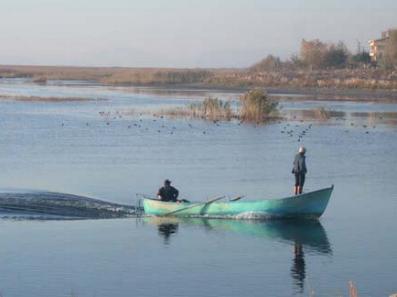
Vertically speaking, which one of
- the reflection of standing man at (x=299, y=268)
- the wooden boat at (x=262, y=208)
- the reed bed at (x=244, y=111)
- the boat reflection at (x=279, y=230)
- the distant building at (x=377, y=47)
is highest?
the distant building at (x=377, y=47)

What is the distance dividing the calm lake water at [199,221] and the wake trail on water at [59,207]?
0.66m

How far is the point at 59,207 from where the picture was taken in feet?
84.3

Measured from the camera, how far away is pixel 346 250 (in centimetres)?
2117

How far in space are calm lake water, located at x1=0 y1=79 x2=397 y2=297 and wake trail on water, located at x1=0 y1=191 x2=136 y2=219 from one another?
2.17 ft

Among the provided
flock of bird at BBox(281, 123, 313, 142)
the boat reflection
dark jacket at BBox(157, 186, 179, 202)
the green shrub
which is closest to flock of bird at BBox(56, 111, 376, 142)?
flock of bird at BBox(281, 123, 313, 142)

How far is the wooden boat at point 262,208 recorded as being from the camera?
79.0 ft

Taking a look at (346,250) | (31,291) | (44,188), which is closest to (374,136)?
(44,188)

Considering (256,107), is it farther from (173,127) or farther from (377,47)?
A: (377,47)

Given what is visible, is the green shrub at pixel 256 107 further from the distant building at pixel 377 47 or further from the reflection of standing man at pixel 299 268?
the distant building at pixel 377 47

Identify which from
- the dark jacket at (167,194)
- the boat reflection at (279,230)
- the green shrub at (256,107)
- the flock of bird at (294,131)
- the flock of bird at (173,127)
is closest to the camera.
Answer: the boat reflection at (279,230)

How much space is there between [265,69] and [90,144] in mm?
84137

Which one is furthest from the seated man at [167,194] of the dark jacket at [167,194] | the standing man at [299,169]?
the standing man at [299,169]

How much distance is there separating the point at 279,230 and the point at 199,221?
2.09 metres

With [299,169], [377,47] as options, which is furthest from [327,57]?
[299,169]
